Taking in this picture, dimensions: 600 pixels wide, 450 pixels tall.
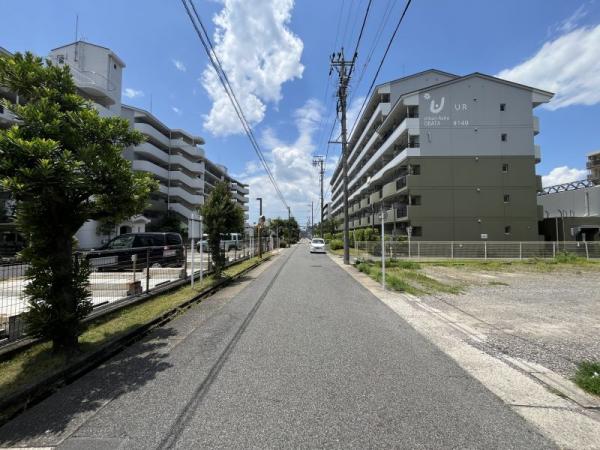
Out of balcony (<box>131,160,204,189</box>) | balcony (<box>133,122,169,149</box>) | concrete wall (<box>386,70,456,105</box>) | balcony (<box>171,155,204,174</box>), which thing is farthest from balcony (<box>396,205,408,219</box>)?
balcony (<box>171,155,204,174</box>)

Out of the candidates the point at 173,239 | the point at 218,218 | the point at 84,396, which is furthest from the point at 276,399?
the point at 173,239

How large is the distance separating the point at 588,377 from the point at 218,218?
40.1 feet

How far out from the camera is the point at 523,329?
21.1ft

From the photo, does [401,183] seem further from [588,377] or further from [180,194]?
[180,194]

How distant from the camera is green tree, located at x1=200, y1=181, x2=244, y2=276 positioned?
13.7 meters

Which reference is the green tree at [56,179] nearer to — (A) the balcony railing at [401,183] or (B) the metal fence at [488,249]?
(B) the metal fence at [488,249]

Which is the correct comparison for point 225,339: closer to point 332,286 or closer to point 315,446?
point 315,446

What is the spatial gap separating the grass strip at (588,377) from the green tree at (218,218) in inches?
467

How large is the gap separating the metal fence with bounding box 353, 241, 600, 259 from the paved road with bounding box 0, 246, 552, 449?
21.0 meters

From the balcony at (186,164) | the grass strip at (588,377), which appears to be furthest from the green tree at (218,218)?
the balcony at (186,164)

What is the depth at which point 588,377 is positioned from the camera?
393cm

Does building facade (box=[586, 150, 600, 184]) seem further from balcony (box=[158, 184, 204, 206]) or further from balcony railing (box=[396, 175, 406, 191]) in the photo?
balcony (box=[158, 184, 204, 206])

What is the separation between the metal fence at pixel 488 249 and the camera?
25.2 meters

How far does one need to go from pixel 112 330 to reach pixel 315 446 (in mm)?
4766
